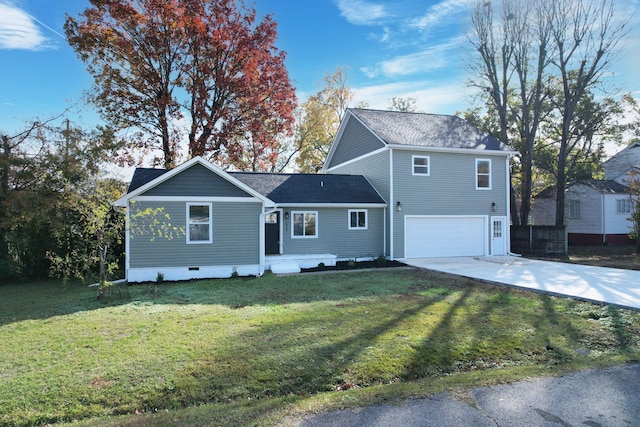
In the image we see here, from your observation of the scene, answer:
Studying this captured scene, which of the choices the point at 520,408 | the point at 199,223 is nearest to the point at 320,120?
the point at 199,223

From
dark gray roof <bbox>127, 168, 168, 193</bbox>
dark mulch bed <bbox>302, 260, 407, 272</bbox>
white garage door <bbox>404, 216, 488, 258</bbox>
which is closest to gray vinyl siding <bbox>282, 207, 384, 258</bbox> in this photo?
dark mulch bed <bbox>302, 260, 407, 272</bbox>

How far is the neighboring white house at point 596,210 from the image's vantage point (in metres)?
25.5

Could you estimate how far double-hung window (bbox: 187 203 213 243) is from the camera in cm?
1288

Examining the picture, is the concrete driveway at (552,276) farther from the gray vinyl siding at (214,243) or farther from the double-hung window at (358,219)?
the gray vinyl siding at (214,243)

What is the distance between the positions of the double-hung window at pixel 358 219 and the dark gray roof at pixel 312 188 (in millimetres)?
577

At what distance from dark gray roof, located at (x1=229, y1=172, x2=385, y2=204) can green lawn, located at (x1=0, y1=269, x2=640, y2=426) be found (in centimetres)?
722

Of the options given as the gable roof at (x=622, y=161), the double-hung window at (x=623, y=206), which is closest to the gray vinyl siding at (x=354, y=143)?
the double-hung window at (x=623, y=206)

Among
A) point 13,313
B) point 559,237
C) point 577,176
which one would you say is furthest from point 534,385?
point 577,176

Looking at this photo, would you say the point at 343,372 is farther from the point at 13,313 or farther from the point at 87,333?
the point at 13,313

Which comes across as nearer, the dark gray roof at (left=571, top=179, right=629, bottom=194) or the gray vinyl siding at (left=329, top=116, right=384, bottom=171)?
the gray vinyl siding at (left=329, top=116, right=384, bottom=171)

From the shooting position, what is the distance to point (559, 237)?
19.1m

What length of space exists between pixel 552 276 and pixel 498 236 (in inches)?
265

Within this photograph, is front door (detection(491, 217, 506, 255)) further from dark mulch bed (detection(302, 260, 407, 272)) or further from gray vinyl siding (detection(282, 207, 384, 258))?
dark mulch bed (detection(302, 260, 407, 272))

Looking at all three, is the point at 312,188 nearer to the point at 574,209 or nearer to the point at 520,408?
the point at 520,408
